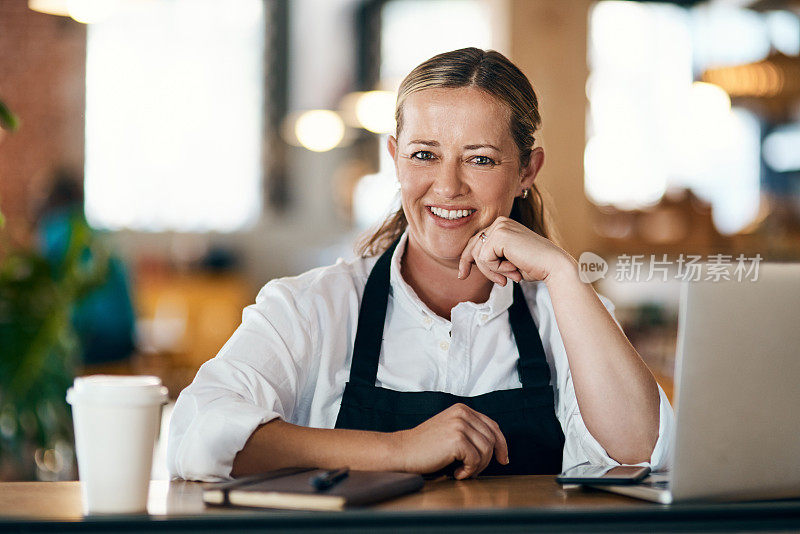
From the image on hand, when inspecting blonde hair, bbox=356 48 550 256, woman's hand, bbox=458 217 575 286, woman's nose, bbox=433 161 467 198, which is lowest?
woman's hand, bbox=458 217 575 286

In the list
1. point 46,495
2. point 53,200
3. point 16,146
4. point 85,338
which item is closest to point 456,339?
point 46,495

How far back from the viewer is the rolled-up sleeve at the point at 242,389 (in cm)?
147

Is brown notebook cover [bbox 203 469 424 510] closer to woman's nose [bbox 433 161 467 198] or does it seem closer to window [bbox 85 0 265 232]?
woman's nose [bbox 433 161 467 198]

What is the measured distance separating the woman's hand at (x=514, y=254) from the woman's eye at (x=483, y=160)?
0.13 metres

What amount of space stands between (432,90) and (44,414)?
226 centimetres

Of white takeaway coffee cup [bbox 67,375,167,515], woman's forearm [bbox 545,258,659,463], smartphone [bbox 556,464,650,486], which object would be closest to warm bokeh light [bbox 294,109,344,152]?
woman's forearm [bbox 545,258,659,463]

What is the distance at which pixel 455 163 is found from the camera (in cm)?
177

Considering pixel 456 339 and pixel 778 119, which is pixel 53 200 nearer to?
pixel 456 339

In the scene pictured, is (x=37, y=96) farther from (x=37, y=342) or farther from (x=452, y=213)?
(x=452, y=213)

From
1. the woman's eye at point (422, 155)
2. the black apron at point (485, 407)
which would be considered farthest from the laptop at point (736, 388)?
the woman's eye at point (422, 155)

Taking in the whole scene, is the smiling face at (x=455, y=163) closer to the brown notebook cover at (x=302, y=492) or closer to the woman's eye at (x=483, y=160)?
the woman's eye at (x=483, y=160)

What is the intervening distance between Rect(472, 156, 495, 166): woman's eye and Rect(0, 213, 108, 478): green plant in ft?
6.83

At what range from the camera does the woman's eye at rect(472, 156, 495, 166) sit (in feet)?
5.87

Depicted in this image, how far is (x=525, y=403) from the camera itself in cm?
179
